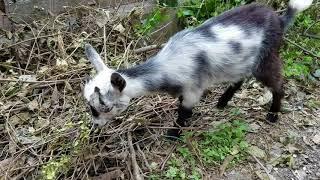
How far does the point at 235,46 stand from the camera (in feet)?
14.6

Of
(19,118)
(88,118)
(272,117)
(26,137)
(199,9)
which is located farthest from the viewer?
(199,9)

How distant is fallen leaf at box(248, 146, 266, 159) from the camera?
179 inches

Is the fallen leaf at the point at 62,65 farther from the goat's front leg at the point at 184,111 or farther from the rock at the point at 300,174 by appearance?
the rock at the point at 300,174

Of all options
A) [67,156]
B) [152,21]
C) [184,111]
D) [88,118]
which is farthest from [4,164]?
[152,21]

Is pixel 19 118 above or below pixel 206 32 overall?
below

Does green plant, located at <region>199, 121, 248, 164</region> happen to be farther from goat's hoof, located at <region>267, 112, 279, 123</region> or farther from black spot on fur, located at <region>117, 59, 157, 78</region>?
black spot on fur, located at <region>117, 59, 157, 78</region>

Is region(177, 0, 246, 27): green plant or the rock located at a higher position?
region(177, 0, 246, 27): green plant

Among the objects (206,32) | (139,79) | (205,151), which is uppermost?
(206,32)

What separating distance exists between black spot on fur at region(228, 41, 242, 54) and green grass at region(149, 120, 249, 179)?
2.46ft

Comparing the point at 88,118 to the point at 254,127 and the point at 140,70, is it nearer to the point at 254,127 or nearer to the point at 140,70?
the point at 140,70

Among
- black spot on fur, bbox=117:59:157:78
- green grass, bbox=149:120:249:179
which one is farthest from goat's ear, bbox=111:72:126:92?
green grass, bbox=149:120:249:179

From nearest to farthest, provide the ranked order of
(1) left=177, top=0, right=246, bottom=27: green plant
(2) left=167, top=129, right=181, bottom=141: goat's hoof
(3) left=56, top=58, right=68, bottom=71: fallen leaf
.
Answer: (2) left=167, top=129, right=181, bottom=141: goat's hoof, (3) left=56, top=58, right=68, bottom=71: fallen leaf, (1) left=177, top=0, right=246, bottom=27: green plant

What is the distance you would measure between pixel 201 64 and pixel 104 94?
907mm

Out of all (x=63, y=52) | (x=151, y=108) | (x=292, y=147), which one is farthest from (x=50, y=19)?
(x=292, y=147)
